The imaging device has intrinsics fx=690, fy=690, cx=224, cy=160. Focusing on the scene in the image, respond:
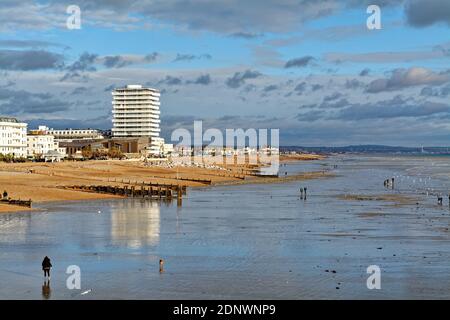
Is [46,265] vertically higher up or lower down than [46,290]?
higher up

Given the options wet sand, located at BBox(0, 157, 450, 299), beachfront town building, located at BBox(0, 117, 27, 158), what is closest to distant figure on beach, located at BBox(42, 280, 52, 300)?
wet sand, located at BBox(0, 157, 450, 299)

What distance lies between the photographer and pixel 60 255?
35406 millimetres

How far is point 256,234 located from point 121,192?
37.2m

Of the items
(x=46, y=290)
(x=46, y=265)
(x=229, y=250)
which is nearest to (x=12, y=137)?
(x=229, y=250)

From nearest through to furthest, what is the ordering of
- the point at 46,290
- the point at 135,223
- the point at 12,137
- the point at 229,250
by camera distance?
1. the point at 46,290
2. the point at 229,250
3. the point at 135,223
4. the point at 12,137

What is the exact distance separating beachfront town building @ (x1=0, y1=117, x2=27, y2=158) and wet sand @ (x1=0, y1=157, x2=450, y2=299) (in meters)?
122

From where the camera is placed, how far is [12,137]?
182750 millimetres

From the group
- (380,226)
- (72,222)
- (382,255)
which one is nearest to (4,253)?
(72,222)

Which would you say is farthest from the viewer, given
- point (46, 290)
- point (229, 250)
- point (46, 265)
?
point (229, 250)

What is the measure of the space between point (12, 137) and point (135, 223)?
14179 centimetres

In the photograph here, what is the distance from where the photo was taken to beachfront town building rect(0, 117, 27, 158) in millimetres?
178500

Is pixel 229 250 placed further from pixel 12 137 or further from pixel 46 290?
pixel 12 137

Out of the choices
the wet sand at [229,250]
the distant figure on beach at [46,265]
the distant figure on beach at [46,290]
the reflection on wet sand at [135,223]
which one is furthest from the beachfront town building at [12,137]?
the distant figure on beach at [46,290]

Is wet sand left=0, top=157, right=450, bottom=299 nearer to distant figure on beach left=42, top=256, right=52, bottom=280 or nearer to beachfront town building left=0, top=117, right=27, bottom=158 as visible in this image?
distant figure on beach left=42, top=256, right=52, bottom=280
